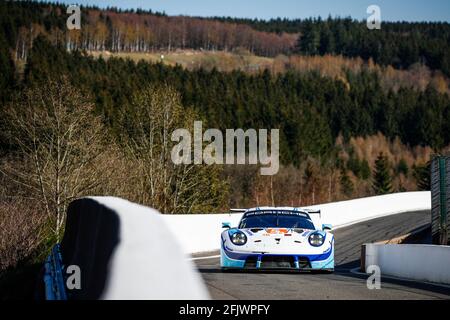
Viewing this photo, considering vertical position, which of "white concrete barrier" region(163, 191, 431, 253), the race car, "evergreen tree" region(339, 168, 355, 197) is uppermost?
the race car

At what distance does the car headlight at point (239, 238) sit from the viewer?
1220cm

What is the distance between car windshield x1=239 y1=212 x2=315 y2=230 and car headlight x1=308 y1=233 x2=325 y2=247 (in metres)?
0.58

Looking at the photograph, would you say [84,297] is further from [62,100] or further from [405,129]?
[405,129]

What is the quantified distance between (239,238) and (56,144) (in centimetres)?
3373

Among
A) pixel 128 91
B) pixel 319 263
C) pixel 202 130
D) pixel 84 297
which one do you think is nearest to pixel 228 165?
pixel 128 91

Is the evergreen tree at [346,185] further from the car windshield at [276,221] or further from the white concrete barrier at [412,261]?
the car windshield at [276,221]

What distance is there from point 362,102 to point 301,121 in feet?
114

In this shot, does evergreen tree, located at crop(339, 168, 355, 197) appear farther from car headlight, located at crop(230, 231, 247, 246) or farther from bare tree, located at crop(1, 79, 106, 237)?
car headlight, located at crop(230, 231, 247, 246)

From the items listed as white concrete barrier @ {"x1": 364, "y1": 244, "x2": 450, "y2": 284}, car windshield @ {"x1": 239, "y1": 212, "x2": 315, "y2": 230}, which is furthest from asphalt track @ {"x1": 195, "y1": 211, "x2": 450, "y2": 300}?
car windshield @ {"x1": 239, "y1": 212, "x2": 315, "y2": 230}

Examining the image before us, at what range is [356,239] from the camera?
28859 mm

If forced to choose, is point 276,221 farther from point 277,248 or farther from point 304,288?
point 304,288

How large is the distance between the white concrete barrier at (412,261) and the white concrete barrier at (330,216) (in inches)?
160

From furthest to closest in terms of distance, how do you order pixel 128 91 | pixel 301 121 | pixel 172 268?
pixel 301 121 < pixel 128 91 < pixel 172 268

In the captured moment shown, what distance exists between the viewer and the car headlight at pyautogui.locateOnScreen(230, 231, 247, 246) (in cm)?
1220
